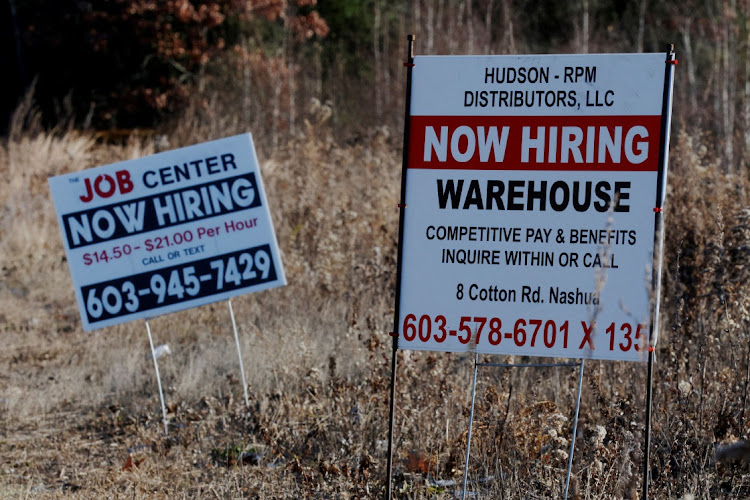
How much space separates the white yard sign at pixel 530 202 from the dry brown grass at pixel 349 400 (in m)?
0.59

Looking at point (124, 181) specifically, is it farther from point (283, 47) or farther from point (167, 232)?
point (283, 47)

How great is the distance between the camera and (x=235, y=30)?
20.4m

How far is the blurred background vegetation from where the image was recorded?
1775 centimetres

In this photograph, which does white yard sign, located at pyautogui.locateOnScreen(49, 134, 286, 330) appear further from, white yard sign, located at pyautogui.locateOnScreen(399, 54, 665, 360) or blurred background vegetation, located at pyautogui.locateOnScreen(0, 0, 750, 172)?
blurred background vegetation, located at pyautogui.locateOnScreen(0, 0, 750, 172)

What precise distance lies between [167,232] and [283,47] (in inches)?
543

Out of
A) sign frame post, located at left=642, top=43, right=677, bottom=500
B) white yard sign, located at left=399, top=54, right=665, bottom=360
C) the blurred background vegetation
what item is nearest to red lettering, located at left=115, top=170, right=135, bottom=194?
white yard sign, located at left=399, top=54, right=665, bottom=360

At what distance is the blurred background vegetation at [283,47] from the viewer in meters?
17.8

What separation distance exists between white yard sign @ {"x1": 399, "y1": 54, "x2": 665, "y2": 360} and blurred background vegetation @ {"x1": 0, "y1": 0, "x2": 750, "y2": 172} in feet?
39.9

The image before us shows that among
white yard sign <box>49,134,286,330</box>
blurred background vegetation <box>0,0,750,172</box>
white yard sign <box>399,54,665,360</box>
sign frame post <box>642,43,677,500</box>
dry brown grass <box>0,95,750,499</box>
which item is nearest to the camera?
sign frame post <box>642,43,677,500</box>

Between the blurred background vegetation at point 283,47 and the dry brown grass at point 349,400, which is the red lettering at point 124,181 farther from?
the blurred background vegetation at point 283,47

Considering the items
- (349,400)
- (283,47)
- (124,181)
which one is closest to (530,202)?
(349,400)

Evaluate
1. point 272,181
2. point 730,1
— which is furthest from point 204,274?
point 730,1

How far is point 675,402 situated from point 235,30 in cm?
1752

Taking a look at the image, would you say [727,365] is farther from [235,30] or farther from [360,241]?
[235,30]
